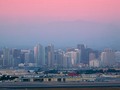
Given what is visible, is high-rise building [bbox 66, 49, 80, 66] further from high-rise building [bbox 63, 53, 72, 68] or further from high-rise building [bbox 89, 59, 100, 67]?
high-rise building [bbox 89, 59, 100, 67]

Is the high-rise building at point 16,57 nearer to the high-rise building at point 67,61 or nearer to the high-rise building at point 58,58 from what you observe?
the high-rise building at point 58,58

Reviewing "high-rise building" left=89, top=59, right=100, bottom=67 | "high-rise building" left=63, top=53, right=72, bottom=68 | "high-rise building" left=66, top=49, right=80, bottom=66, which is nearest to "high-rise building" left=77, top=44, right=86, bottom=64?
"high-rise building" left=66, top=49, right=80, bottom=66

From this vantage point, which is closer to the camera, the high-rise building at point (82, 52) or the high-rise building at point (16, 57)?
the high-rise building at point (16, 57)

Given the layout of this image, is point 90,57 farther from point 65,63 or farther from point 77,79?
point 77,79

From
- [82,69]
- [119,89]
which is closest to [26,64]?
[82,69]

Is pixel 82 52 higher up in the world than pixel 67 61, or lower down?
higher up

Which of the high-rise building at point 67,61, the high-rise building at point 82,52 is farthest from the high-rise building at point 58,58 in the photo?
the high-rise building at point 82,52

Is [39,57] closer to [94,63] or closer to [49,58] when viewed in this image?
[49,58]

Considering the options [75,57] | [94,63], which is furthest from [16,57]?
[94,63]
